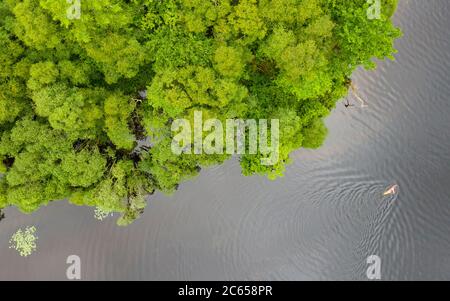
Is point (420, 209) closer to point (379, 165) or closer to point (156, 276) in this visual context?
point (379, 165)

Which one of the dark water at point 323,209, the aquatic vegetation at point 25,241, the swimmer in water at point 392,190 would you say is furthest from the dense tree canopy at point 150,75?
the swimmer in water at point 392,190

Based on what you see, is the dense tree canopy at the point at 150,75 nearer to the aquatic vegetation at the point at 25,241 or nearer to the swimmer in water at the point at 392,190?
the aquatic vegetation at the point at 25,241

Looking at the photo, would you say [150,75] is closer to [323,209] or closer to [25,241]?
[25,241]

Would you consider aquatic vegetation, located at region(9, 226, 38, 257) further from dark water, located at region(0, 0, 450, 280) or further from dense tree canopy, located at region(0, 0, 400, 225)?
dense tree canopy, located at region(0, 0, 400, 225)

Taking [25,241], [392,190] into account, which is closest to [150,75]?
[25,241]

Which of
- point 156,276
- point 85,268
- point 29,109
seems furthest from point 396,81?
point 85,268
